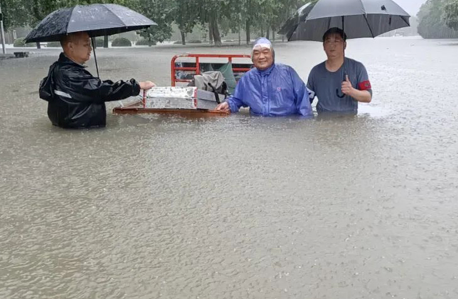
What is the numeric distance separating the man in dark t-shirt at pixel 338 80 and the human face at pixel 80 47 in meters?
2.60

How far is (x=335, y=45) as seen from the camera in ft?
18.3

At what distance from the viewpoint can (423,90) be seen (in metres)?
8.71

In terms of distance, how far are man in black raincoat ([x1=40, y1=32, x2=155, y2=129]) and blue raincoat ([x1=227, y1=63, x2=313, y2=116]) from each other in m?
1.32

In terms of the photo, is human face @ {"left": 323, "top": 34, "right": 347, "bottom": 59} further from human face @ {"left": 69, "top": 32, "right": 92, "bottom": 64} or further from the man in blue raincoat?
human face @ {"left": 69, "top": 32, "right": 92, "bottom": 64}

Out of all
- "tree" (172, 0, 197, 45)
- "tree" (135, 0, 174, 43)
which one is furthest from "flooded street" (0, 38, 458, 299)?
"tree" (135, 0, 174, 43)

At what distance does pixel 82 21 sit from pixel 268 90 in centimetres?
219

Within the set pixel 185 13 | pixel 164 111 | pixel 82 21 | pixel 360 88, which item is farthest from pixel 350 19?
pixel 185 13

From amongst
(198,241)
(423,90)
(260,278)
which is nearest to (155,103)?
(198,241)

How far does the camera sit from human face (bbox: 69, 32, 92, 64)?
204 inches

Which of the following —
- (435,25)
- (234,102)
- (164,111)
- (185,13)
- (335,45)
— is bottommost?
(164,111)

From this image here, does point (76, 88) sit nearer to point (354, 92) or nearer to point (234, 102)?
point (234, 102)

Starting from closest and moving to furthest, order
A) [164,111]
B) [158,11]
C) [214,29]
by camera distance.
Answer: [164,111], [214,29], [158,11]

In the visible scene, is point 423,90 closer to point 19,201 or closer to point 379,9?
point 379,9

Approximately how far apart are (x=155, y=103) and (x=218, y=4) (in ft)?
110
